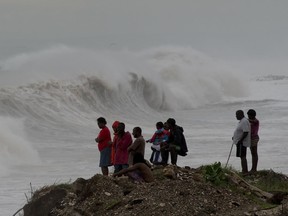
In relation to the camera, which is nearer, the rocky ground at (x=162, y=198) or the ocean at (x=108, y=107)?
the rocky ground at (x=162, y=198)

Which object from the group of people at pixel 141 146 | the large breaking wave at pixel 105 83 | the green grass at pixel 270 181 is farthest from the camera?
the large breaking wave at pixel 105 83

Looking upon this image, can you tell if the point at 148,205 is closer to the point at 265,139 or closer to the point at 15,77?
the point at 265,139

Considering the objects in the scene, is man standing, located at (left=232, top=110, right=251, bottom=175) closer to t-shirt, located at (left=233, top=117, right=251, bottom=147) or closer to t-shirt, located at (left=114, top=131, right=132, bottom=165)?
t-shirt, located at (left=233, top=117, right=251, bottom=147)

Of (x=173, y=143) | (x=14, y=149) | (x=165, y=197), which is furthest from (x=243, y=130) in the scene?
(x=14, y=149)

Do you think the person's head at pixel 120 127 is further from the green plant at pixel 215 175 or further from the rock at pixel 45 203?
the green plant at pixel 215 175

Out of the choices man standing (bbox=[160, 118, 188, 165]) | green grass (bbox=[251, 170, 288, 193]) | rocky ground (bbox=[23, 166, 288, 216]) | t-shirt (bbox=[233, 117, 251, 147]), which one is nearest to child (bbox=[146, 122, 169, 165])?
man standing (bbox=[160, 118, 188, 165])

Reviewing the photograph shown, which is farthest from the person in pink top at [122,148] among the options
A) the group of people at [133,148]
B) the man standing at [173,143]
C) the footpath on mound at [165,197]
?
the man standing at [173,143]

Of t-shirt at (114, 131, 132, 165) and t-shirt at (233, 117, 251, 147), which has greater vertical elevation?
t-shirt at (233, 117, 251, 147)

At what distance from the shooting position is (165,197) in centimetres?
871

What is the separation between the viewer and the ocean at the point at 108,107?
60.4 ft

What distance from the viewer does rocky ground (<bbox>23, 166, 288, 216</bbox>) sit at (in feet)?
28.0

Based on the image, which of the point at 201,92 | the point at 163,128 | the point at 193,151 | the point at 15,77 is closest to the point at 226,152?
the point at 193,151

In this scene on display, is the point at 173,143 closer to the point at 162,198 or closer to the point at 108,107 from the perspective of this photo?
the point at 162,198

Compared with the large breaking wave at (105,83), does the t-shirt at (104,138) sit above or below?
below
